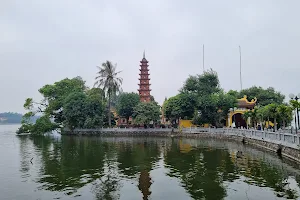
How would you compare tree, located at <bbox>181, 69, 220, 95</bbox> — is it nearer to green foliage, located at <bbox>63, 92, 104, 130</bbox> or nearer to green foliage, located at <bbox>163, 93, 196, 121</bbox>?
green foliage, located at <bbox>163, 93, 196, 121</bbox>

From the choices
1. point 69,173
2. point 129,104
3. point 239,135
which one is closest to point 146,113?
point 129,104

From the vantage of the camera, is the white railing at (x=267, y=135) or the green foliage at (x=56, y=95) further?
the green foliage at (x=56, y=95)

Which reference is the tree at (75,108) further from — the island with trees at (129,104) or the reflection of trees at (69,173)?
the reflection of trees at (69,173)

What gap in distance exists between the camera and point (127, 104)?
60.8 m

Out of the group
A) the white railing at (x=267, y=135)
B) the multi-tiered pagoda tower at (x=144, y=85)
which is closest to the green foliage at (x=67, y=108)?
the multi-tiered pagoda tower at (x=144, y=85)

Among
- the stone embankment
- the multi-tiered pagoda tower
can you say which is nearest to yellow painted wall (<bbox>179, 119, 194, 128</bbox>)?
the stone embankment

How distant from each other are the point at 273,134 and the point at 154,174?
41.8 ft

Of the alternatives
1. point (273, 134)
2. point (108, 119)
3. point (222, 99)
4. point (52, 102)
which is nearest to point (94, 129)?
point (108, 119)

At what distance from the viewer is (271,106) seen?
106ft

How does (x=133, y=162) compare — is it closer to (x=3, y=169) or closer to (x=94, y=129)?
(x=3, y=169)

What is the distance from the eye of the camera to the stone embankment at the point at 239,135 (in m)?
20.3

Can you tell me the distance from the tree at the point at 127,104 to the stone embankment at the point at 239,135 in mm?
7418

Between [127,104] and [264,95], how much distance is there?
27.5 metres

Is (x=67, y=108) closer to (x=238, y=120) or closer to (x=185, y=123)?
(x=185, y=123)
